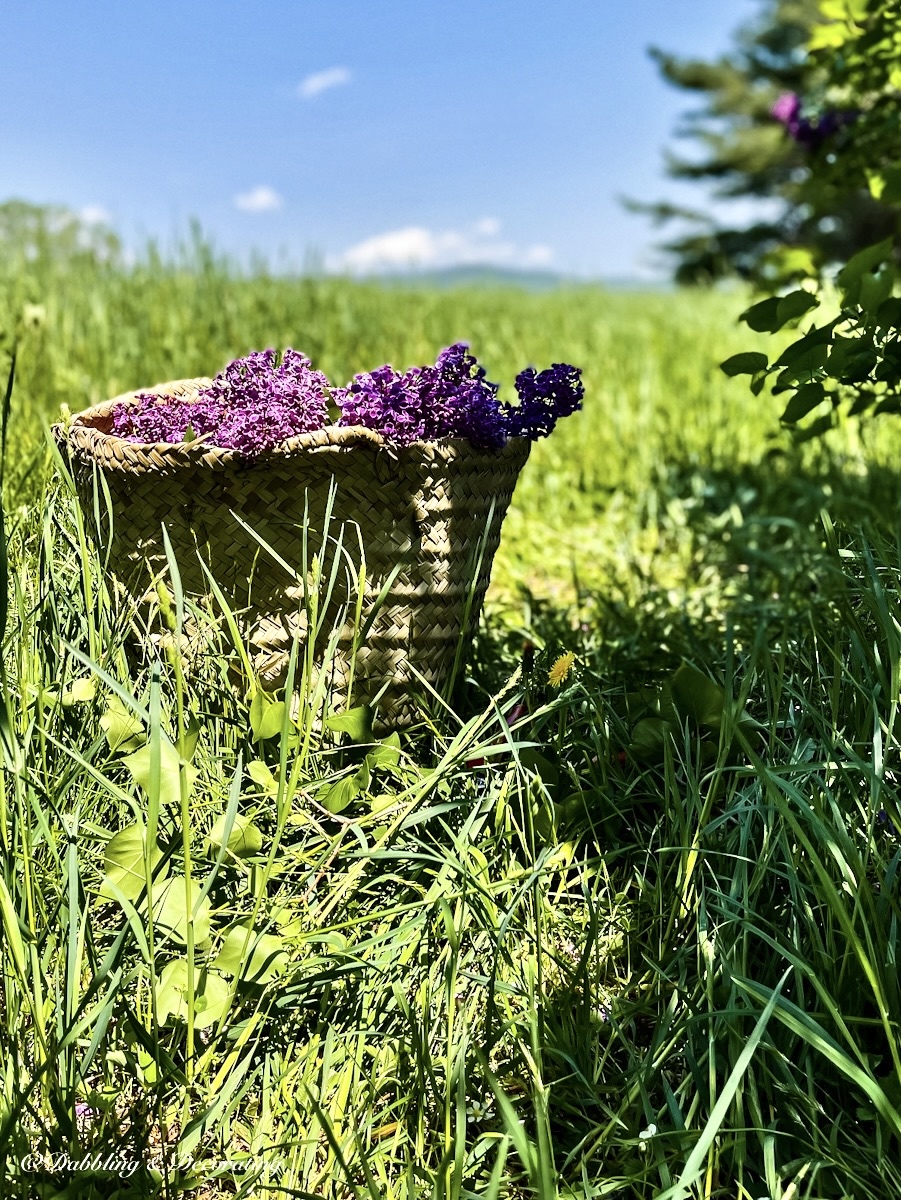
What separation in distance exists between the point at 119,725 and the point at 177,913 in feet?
0.97

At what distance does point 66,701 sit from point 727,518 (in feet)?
8.66

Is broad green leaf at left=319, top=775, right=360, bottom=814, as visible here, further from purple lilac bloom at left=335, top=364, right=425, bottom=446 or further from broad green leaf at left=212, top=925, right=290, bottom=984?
purple lilac bloom at left=335, top=364, right=425, bottom=446

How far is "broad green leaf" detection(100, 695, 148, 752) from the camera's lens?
1.46 metres

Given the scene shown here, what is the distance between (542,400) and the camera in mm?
1887

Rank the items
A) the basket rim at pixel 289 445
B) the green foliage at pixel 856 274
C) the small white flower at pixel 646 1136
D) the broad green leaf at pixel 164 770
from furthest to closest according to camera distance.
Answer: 1. the green foliage at pixel 856 274
2. the basket rim at pixel 289 445
3. the broad green leaf at pixel 164 770
4. the small white flower at pixel 646 1136

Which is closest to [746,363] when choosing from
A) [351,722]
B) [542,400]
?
[542,400]

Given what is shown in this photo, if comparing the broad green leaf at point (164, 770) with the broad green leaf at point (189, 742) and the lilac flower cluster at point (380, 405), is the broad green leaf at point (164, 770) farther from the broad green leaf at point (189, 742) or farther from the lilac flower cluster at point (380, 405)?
the lilac flower cluster at point (380, 405)

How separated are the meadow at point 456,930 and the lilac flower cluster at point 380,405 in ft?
1.01

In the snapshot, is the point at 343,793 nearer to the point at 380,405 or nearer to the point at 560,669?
the point at 560,669

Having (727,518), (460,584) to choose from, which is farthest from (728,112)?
(460,584)

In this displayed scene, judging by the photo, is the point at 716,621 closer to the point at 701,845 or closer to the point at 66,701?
the point at 701,845

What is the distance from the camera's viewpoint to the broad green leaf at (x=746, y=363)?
178 centimetres

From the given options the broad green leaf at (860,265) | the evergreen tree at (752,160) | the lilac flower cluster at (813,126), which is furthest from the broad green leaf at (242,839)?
the evergreen tree at (752,160)

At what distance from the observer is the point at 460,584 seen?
1.85 m
